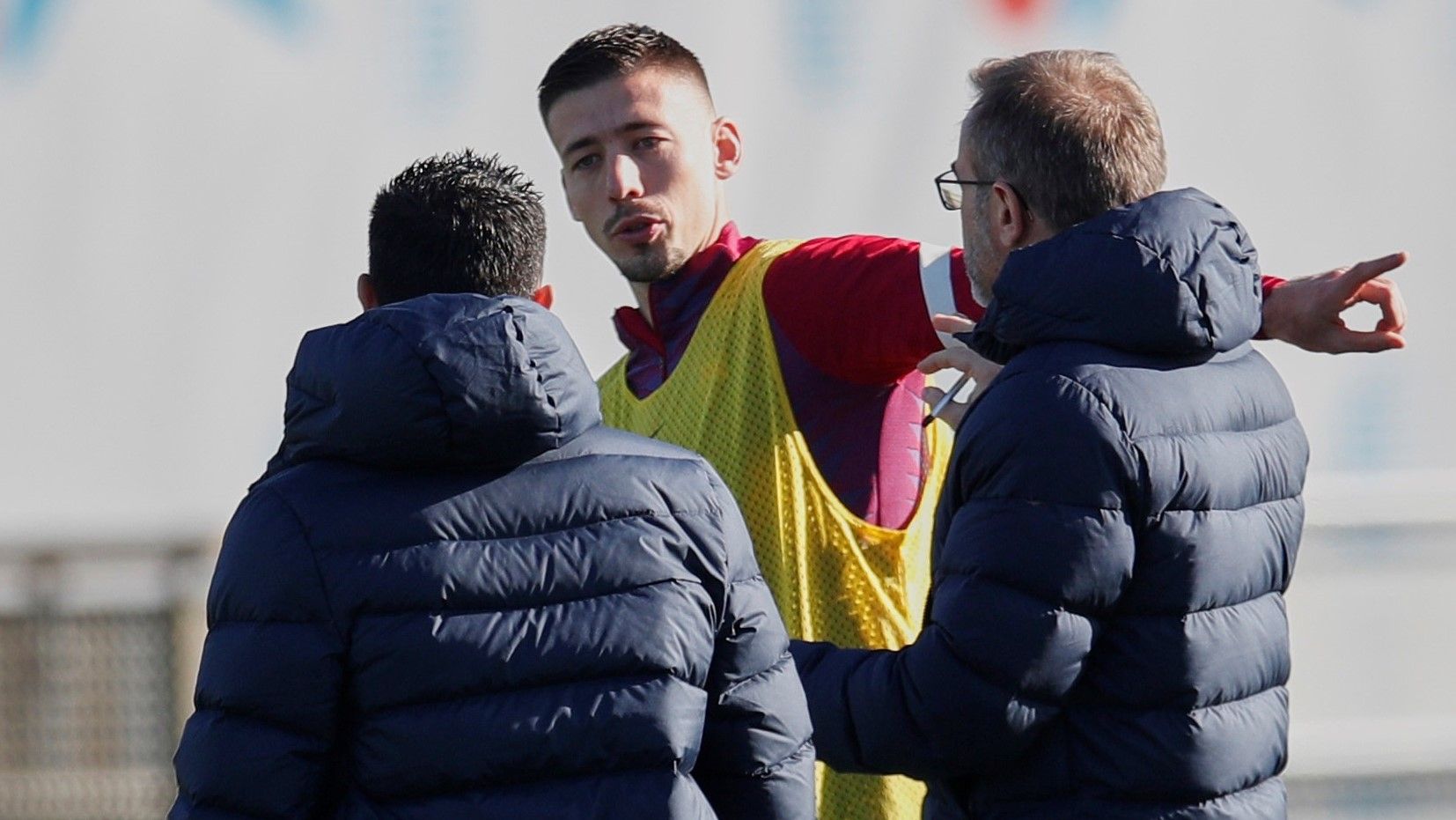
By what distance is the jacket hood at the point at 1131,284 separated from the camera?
1579 millimetres

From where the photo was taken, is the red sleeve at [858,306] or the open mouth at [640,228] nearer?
the red sleeve at [858,306]

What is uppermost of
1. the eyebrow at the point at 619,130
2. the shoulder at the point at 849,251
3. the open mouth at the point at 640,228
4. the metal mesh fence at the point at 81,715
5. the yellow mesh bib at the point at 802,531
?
the eyebrow at the point at 619,130

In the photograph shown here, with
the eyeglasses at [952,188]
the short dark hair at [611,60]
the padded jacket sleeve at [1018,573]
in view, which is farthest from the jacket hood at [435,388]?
the short dark hair at [611,60]

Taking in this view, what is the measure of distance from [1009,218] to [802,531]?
0.53m

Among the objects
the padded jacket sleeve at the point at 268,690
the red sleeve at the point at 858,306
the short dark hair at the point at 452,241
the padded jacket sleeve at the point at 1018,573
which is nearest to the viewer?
the padded jacket sleeve at the point at 268,690

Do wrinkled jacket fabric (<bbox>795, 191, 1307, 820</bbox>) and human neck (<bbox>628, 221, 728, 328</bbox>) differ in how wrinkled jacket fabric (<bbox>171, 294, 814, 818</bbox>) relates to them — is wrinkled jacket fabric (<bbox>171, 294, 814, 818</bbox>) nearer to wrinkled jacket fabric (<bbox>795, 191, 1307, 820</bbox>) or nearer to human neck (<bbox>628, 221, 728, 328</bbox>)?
wrinkled jacket fabric (<bbox>795, 191, 1307, 820</bbox>)

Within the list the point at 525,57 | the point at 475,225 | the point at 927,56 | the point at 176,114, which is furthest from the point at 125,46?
the point at 475,225

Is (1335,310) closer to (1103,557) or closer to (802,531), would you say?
(1103,557)

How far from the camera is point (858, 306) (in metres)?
2.10

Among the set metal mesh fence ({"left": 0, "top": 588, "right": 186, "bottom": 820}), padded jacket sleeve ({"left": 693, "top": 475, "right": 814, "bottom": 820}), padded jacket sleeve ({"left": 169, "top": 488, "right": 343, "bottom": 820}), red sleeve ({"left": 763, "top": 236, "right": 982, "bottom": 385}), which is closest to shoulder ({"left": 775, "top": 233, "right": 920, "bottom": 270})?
red sleeve ({"left": 763, "top": 236, "right": 982, "bottom": 385})

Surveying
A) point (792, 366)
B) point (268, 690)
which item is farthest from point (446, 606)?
point (792, 366)

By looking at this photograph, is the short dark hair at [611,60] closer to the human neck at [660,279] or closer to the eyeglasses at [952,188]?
the human neck at [660,279]

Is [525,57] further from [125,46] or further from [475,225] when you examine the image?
[475,225]

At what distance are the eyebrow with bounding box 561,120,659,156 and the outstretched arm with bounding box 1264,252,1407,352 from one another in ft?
2.73
